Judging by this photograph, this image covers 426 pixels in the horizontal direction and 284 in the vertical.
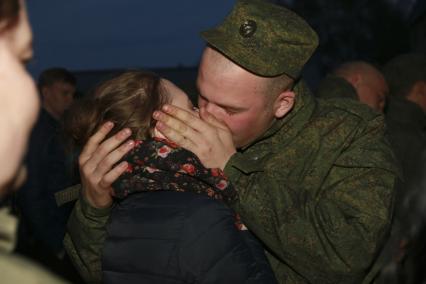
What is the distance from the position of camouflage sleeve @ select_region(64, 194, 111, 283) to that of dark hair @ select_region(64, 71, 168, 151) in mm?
285

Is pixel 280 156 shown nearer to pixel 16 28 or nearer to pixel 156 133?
pixel 156 133

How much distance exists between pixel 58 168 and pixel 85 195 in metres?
3.28

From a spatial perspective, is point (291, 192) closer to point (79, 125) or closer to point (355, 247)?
point (355, 247)

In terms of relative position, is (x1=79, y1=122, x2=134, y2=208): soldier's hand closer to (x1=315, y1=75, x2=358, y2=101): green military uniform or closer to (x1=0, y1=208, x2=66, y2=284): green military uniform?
(x1=0, y1=208, x2=66, y2=284): green military uniform

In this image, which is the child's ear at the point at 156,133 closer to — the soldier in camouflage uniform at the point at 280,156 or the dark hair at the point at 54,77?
the soldier in camouflage uniform at the point at 280,156

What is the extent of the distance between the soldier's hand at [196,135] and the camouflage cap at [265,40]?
1.58ft

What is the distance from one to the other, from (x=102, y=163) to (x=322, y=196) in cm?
88

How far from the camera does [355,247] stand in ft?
7.84

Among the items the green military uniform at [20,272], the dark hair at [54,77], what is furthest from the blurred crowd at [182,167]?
the dark hair at [54,77]

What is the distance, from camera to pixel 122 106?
7.83ft

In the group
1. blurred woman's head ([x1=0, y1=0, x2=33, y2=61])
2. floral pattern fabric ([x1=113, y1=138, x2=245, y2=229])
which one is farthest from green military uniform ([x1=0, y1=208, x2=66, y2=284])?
floral pattern fabric ([x1=113, y1=138, x2=245, y2=229])

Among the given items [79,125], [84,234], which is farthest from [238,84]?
[84,234]

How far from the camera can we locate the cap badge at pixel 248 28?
2.80m

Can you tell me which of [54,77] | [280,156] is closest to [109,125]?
[280,156]
